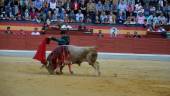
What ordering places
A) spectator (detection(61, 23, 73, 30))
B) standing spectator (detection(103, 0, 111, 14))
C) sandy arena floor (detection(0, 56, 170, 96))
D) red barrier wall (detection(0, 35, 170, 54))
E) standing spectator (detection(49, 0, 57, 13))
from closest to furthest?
sandy arena floor (detection(0, 56, 170, 96)) → spectator (detection(61, 23, 73, 30)) → red barrier wall (detection(0, 35, 170, 54)) → standing spectator (detection(49, 0, 57, 13)) → standing spectator (detection(103, 0, 111, 14))

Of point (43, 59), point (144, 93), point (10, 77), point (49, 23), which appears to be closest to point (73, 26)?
point (49, 23)

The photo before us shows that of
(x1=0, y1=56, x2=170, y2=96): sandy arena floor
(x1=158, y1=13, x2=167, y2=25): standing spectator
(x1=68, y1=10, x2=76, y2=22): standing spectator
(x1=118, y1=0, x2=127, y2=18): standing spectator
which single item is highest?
(x1=118, y1=0, x2=127, y2=18): standing spectator

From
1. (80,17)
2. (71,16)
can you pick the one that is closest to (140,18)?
(80,17)

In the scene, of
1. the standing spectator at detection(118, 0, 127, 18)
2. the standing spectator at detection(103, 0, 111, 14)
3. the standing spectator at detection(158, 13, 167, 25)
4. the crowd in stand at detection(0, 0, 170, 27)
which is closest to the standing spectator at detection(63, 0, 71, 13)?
the crowd in stand at detection(0, 0, 170, 27)

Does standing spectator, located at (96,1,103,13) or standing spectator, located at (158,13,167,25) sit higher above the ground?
standing spectator, located at (96,1,103,13)

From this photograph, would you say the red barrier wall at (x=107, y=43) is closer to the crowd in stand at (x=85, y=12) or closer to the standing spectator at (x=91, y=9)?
the crowd in stand at (x=85, y=12)

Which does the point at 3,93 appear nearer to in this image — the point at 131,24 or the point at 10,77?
the point at 10,77

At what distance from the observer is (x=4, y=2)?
20672 mm

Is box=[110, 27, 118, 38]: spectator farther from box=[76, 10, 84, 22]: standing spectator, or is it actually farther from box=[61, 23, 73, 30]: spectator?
box=[61, 23, 73, 30]: spectator

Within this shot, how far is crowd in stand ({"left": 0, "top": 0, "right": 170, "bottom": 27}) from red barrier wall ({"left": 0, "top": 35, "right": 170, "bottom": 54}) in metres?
0.71

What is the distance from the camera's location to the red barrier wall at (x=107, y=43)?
20.4m

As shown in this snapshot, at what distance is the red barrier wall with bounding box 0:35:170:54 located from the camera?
2042cm

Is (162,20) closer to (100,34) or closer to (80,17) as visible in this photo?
(100,34)

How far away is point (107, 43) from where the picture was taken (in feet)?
68.2
